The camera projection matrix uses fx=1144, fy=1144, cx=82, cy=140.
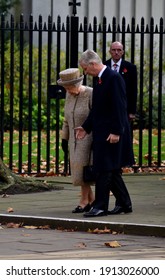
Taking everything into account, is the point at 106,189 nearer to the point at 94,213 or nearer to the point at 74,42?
the point at 94,213

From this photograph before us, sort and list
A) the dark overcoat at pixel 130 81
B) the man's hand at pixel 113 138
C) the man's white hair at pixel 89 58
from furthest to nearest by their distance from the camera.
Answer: the dark overcoat at pixel 130 81 < the man's white hair at pixel 89 58 < the man's hand at pixel 113 138

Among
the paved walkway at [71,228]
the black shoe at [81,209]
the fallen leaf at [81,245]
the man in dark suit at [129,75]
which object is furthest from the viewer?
the man in dark suit at [129,75]

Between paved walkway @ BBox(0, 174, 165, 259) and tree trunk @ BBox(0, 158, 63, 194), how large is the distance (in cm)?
19

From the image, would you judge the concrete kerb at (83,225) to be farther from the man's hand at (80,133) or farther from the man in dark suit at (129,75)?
the man in dark suit at (129,75)

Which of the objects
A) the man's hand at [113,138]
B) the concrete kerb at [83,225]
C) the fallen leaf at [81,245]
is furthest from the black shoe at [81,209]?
the fallen leaf at [81,245]

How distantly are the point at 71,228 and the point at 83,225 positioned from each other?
0.48ft

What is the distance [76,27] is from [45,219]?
631 centimetres

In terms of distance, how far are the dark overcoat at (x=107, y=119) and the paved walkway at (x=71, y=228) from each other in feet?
2.21

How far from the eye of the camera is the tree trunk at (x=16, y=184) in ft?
51.9

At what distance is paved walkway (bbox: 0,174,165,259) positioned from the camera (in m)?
10.6

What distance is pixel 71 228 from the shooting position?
12.6m

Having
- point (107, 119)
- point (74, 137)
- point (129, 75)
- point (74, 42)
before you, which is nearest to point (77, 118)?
point (74, 137)

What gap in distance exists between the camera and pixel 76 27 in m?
18.5
